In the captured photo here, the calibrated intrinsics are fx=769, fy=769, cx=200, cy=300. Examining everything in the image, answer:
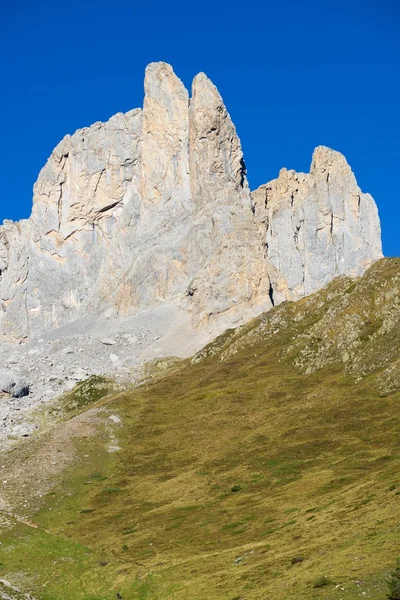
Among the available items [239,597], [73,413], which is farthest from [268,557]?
[73,413]

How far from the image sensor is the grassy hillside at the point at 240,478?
180 feet

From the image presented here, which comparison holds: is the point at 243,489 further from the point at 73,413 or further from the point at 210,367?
the point at 73,413

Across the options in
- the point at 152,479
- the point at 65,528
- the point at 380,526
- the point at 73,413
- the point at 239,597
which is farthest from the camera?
the point at 73,413

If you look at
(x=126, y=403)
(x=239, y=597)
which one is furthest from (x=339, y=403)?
(x=239, y=597)

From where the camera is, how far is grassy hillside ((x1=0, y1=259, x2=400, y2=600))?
5497cm

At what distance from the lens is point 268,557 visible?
→ 5612cm

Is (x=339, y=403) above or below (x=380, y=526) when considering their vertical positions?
above

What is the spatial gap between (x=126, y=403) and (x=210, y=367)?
28.9 metres

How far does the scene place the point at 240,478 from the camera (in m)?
87.6

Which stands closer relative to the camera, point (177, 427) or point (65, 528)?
point (65, 528)

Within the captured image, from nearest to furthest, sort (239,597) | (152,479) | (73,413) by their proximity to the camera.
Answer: (239,597) → (152,479) → (73,413)

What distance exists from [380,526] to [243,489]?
97.8 feet

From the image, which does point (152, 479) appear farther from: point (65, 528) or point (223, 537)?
point (223, 537)

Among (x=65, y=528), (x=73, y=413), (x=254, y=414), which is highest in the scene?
(x=73, y=413)
